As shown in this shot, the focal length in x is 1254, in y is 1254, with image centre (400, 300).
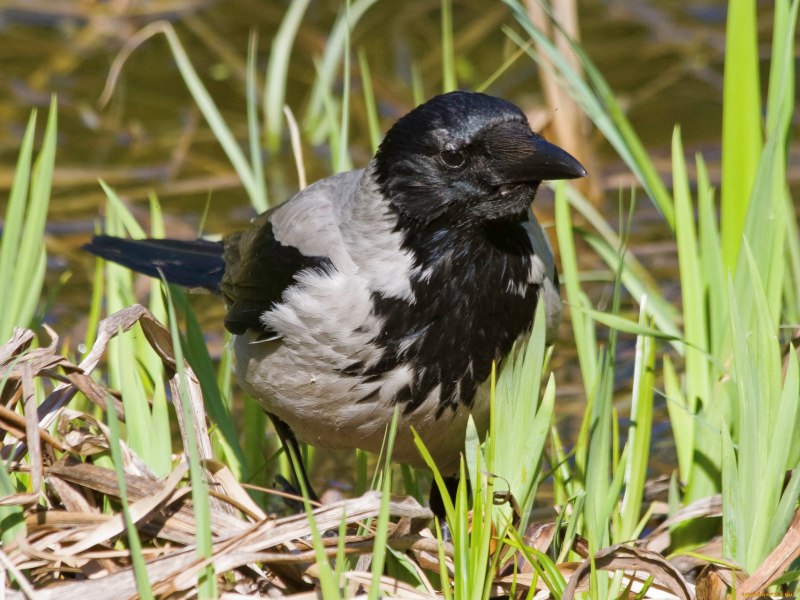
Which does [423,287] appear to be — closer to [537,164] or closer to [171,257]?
[537,164]

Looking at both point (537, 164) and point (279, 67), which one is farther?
point (279, 67)

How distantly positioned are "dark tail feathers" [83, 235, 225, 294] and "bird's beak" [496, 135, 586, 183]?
1.41 metres

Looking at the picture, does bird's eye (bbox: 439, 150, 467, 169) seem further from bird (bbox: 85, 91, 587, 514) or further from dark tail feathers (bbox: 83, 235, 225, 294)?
dark tail feathers (bbox: 83, 235, 225, 294)

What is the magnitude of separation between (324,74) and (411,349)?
6.60ft

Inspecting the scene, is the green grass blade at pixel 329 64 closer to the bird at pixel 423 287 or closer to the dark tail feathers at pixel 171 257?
the dark tail feathers at pixel 171 257

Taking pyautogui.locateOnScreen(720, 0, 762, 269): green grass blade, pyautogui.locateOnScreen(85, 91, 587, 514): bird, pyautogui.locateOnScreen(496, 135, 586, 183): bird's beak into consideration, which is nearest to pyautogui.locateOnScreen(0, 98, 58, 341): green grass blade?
pyautogui.locateOnScreen(85, 91, 587, 514): bird

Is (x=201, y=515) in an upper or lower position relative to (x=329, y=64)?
lower

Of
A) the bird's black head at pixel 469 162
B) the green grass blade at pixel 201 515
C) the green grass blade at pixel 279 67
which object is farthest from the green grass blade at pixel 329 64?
the green grass blade at pixel 201 515

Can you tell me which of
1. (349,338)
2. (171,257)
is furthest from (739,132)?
(171,257)

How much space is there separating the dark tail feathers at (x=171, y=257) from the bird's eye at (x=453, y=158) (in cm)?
123

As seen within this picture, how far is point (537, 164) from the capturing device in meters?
3.08

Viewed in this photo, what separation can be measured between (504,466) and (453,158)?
81 centimetres

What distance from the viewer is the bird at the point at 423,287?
3.22m

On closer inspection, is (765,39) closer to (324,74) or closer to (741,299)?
(324,74)
